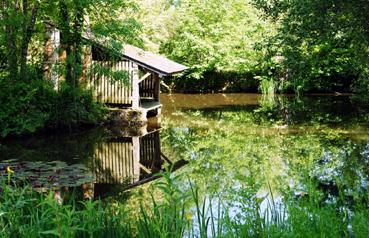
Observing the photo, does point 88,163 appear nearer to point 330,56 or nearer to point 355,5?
point 355,5

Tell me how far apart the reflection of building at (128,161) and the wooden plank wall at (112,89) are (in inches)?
112

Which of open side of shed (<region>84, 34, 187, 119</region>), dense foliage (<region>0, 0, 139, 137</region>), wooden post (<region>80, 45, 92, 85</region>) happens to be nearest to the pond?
dense foliage (<region>0, 0, 139, 137</region>)

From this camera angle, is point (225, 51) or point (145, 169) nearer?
point (145, 169)

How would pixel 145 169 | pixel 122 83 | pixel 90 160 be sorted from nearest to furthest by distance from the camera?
pixel 145 169
pixel 90 160
pixel 122 83

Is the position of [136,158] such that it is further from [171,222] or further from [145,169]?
Answer: [171,222]

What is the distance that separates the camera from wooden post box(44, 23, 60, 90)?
1693 cm

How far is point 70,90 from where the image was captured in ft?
54.9

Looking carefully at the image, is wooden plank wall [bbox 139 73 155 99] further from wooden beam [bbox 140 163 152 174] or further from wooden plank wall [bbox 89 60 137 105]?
wooden beam [bbox 140 163 152 174]

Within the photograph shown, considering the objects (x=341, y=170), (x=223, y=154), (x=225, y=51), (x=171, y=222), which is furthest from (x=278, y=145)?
(x=225, y=51)

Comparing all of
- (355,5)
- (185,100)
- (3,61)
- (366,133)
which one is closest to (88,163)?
(3,61)

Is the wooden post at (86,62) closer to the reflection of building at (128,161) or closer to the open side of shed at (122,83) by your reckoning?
the open side of shed at (122,83)

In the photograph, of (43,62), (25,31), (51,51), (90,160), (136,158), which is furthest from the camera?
(51,51)

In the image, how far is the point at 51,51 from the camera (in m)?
17.2

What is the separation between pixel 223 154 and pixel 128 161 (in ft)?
8.01
